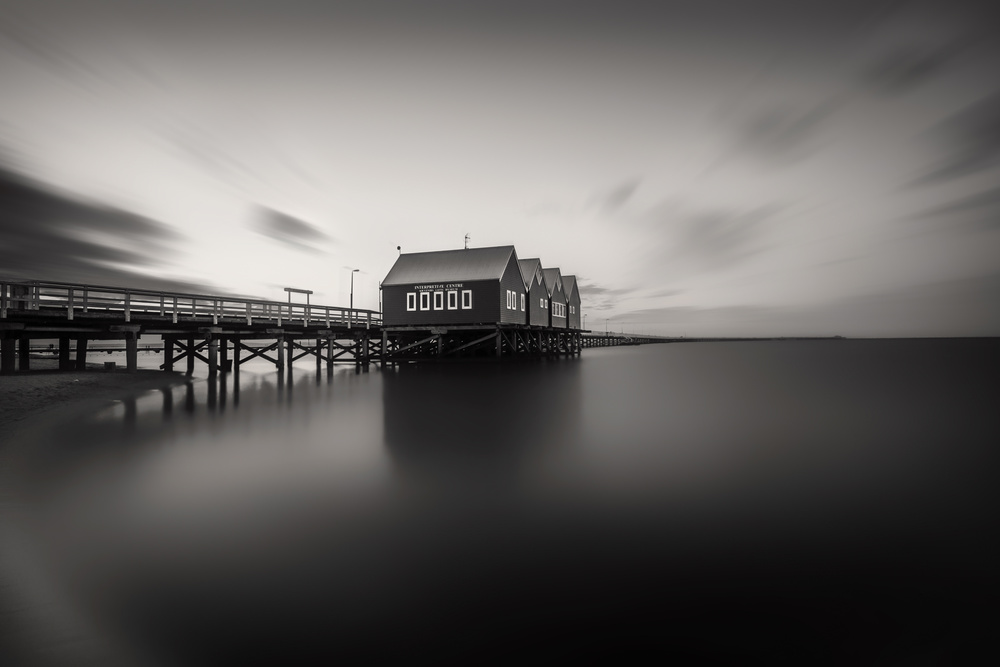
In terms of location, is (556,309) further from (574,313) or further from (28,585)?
(28,585)

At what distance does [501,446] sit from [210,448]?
19.4 feet

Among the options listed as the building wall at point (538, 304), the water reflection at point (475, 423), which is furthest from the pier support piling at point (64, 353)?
the building wall at point (538, 304)

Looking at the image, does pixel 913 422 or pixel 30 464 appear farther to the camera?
pixel 913 422

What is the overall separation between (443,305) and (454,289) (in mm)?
1550

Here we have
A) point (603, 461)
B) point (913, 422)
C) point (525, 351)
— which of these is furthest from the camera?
point (525, 351)

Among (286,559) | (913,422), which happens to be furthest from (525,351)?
(286,559)

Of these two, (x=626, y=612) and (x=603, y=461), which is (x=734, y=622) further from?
(x=603, y=461)

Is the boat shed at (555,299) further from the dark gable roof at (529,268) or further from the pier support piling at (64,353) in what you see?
the pier support piling at (64,353)

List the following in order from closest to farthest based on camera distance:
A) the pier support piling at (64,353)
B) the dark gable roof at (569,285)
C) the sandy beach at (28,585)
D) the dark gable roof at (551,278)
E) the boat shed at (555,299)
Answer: the sandy beach at (28,585) → the pier support piling at (64,353) → the boat shed at (555,299) → the dark gable roof at (551,278) → the dark gable roof at (569,285)

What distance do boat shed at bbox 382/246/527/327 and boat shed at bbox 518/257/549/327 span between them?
4555 mm

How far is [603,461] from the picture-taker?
8.70 m

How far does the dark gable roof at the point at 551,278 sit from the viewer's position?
51.1 meters

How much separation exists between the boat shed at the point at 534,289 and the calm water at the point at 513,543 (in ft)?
106

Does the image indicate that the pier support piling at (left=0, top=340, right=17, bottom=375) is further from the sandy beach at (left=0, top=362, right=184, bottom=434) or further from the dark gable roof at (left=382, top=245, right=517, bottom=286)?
the dark gable roof at (left=382, top=245, right=517, bottom=286)
